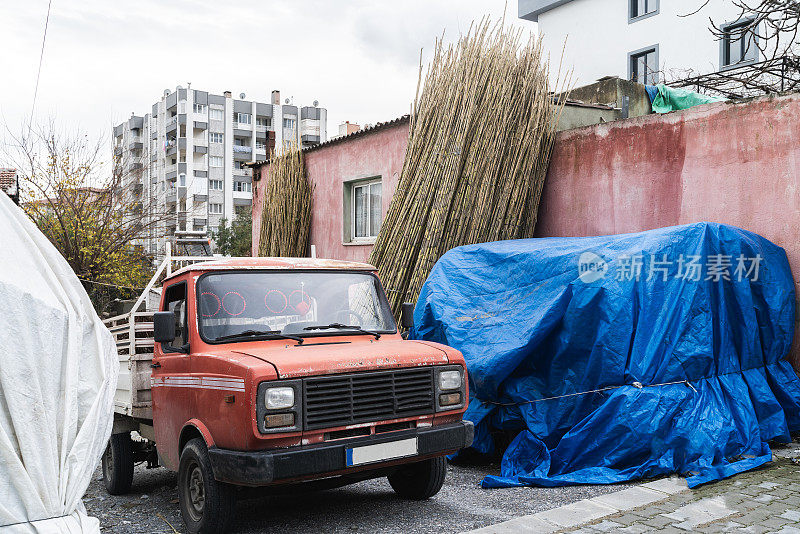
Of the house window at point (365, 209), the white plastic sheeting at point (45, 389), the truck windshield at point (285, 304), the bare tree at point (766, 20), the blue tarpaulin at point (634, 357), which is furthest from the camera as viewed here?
the house window at point (365, 209)

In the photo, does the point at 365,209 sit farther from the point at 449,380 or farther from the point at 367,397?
the point at 367,397

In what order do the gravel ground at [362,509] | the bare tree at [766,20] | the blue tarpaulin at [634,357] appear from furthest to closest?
the bare tree at [766,20] < the blue tarpaulin at [634,357] < the gravel ground at [362,509]

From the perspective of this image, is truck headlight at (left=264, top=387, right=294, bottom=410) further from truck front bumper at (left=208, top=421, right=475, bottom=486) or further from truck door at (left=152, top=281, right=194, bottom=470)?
truck door at (left=152, top=281, right=194, bottom=470)

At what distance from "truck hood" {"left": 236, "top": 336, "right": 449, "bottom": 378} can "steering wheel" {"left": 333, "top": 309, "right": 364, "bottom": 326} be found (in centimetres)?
15

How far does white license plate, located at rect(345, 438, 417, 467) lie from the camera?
452 cm

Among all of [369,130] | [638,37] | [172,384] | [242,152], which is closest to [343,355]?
[172,384]

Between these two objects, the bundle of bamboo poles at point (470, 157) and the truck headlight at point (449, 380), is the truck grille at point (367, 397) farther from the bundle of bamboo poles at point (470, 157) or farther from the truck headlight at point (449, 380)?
the bundle of bamboo poles at point (470, 157)

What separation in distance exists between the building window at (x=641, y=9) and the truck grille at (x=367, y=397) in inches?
965

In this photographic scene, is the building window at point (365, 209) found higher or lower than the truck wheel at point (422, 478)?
higher

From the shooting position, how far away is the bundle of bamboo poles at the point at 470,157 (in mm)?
9109

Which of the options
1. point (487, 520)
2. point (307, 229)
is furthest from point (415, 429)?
point (307, 229)

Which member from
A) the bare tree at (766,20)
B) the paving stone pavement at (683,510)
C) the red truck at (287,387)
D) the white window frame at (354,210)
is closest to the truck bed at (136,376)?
the red truck at (287,387)

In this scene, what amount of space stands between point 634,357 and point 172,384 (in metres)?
3.69

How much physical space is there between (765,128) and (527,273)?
125 inches
